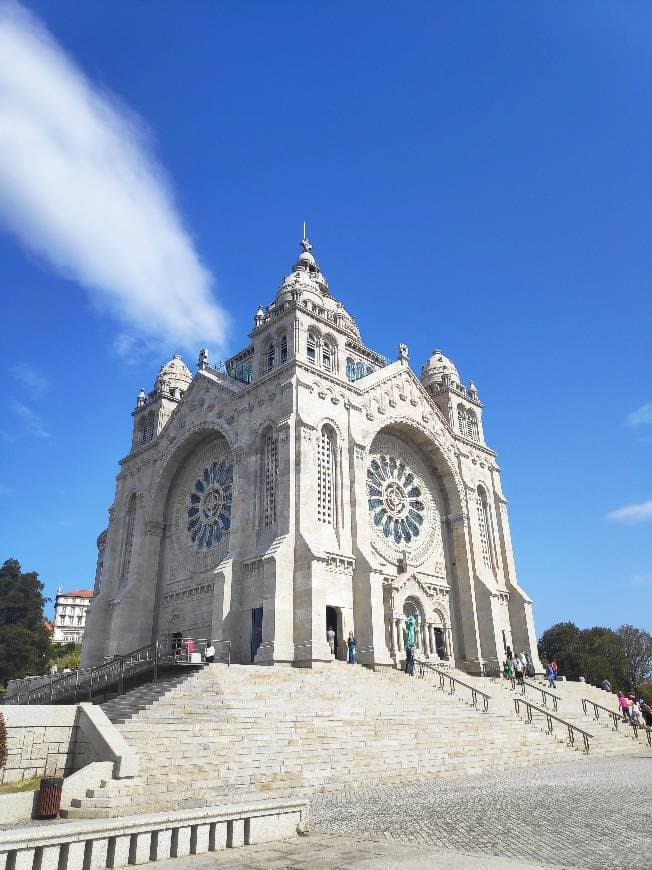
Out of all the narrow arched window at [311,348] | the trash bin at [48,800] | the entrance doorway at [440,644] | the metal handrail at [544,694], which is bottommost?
the trash bin at [48,800]

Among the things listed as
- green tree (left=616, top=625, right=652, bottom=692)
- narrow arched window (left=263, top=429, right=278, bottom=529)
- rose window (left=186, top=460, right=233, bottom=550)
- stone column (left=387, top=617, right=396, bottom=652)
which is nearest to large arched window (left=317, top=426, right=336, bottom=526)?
narrow arched window (left=263, top=429, right=278, bottom=529)

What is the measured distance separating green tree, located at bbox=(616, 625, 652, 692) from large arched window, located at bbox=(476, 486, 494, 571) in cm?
3166

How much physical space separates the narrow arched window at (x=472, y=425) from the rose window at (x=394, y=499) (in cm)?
742

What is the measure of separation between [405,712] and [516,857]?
12965 mm

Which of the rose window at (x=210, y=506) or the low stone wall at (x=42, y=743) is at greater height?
the rose window at (x=210, y=506)

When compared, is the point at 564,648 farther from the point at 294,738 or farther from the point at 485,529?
the point at 294,738

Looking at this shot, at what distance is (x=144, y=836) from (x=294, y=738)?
9308 millimetres

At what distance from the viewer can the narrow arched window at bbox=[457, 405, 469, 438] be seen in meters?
41.0

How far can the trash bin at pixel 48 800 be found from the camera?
9867 millimetres

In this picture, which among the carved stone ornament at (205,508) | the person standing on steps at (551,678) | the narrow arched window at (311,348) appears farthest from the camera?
the carved stone ornament at (205,508)

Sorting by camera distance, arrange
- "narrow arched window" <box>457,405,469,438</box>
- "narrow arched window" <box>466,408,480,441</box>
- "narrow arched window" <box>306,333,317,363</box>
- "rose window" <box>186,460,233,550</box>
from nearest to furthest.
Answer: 1. "narrow arched window" <box>306,333,317,363</box>
2. "rose window" <box>186,460,233,550</box>
3. "narrow arched window" <box>457,405,469,438</box>
4. "narrow arched window" <box>466,408,480,441</box>

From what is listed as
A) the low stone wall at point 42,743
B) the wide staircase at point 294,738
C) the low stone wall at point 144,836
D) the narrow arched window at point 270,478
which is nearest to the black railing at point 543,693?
the wide staircase at point 294,738

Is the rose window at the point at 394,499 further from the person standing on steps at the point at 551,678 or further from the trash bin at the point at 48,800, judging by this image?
the trash bin at the point at 48,800

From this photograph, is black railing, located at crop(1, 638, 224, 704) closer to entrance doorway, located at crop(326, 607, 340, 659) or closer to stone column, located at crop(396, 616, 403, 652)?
entrance doorway, located at crop(326, 607, 340, 659)
